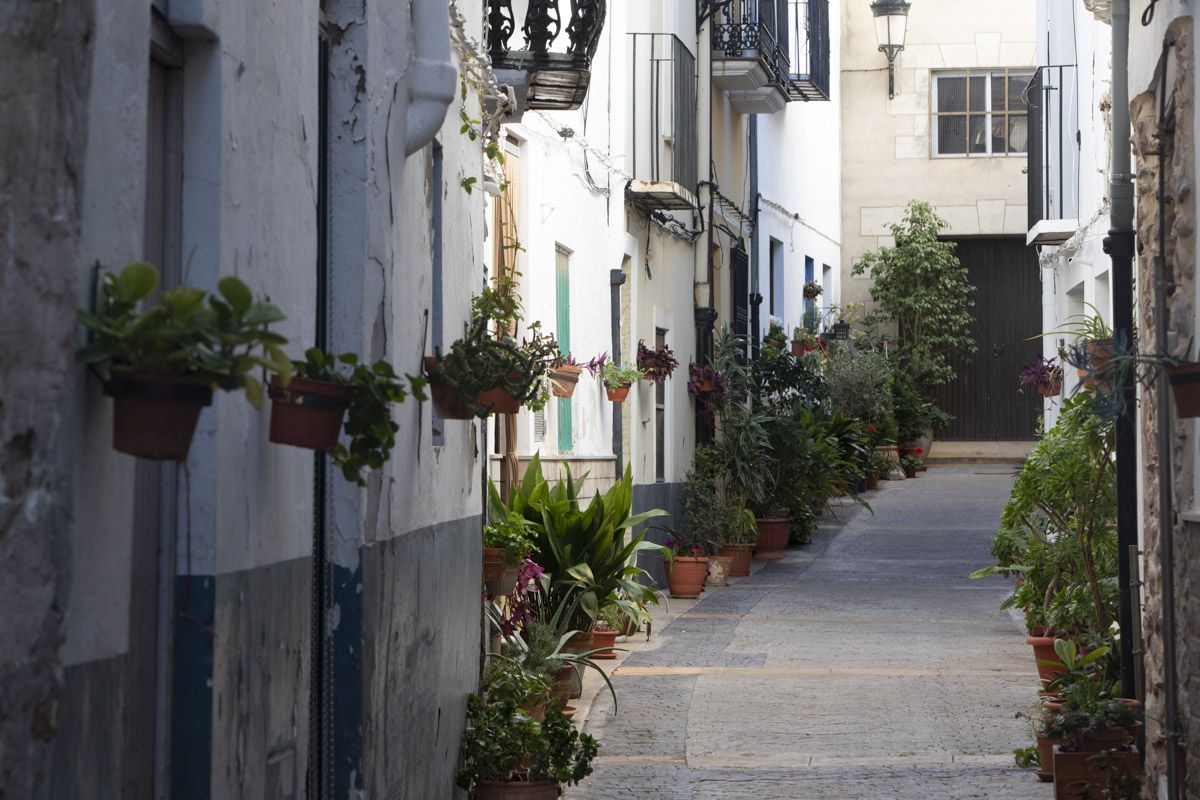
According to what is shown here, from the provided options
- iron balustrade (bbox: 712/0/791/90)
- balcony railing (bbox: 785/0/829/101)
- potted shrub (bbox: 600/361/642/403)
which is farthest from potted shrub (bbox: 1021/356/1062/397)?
balcony railing (bbox: 785/0/829/101)

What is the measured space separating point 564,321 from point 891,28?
1610 cm

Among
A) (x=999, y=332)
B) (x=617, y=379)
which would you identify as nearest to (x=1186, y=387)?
(x=617, y=379)

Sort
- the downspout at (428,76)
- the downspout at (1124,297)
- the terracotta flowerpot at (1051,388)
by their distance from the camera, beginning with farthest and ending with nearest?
the terracotta flowerpot at (1051,388) < the downspout at (1124,297) < the downspout at (428,76)

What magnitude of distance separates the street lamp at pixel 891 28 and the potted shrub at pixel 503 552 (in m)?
19.7

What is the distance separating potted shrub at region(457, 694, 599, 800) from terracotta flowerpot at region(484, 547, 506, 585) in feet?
3.59

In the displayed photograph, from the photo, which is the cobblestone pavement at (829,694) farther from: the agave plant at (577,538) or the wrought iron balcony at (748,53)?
the wrought iron balcony at (748,53)

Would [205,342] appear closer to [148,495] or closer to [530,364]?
[148,495]

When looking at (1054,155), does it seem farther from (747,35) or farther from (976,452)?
(976,452)

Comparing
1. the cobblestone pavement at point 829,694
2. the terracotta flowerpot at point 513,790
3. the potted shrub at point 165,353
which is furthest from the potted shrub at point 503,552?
the potted shrub at point 165,353

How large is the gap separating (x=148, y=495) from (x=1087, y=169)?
11.8 metres

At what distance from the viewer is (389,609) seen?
5473 mm

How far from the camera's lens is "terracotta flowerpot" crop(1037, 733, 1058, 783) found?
25.0 feet

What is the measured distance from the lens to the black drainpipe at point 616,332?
14109 mm

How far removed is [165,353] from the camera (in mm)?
2676
